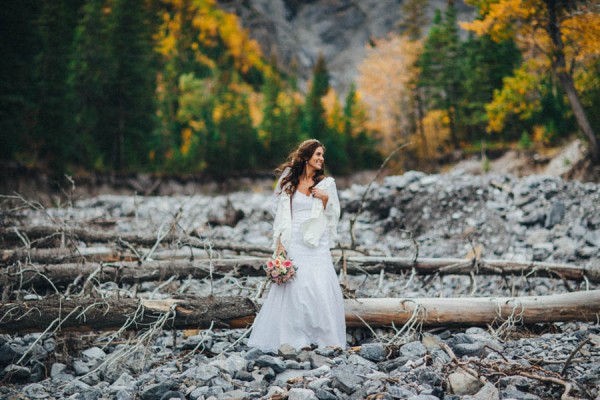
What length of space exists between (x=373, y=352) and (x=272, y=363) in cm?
102

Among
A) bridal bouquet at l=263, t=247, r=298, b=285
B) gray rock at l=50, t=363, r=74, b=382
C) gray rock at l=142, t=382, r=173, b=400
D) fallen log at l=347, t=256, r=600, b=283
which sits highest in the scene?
bridal bouquet at l=263, t=247, r=298, b=285

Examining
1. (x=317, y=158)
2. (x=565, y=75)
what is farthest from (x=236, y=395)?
(x=565, y=75)

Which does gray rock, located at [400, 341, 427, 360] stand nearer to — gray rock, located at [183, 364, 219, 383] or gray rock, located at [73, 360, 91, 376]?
gray rock, located at [183, 364, 219, 383]

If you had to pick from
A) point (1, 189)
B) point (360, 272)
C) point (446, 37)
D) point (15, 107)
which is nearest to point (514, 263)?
point (360, 272)

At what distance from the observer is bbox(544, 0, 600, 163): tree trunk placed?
14.7 m

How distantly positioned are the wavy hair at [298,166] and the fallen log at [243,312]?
1.37 m

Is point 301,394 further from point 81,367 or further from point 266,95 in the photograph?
point 266,95

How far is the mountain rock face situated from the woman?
70436 millimetres

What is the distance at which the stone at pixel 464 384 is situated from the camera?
364 centimetres

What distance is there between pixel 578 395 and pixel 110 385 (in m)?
3.84

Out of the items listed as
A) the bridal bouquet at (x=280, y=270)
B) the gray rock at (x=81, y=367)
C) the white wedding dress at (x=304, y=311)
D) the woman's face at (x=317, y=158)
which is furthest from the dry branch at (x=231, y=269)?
the woman's face at (x=317, y=158)

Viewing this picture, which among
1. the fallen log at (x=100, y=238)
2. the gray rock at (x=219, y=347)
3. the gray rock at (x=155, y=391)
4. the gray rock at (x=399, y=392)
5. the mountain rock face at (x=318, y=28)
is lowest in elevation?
the gray rock at (x=219, y=347)

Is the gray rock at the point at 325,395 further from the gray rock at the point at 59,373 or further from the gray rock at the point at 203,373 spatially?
the gray rock at the point at 59,373

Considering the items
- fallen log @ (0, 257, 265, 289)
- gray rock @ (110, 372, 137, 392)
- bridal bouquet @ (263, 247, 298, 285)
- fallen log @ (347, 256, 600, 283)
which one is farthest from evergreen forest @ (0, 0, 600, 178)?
gray rock @ (110, 372, 137, 392)
